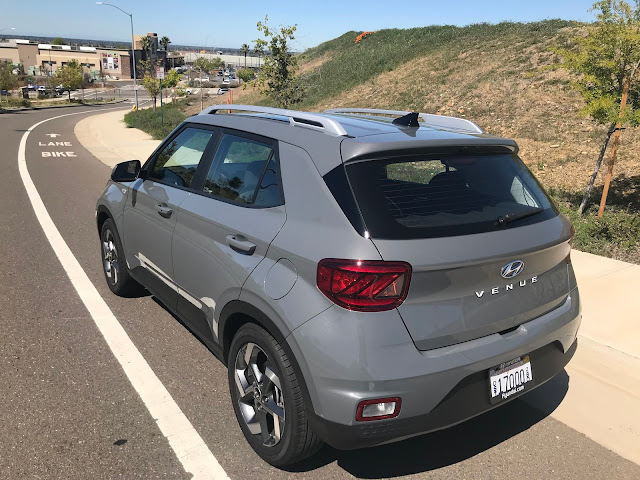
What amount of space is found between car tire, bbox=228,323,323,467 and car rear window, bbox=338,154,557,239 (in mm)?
794

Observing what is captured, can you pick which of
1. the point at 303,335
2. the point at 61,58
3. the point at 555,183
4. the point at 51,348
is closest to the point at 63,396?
the point at 51,348

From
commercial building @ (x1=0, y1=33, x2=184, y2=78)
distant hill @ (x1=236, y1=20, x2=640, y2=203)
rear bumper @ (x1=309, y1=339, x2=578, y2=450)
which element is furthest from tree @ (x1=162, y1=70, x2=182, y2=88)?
commercial building @ (x1=0, y1=33, x2=184, y2=78)

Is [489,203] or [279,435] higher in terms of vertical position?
[489,203]

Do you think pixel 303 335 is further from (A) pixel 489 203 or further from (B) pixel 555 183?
(B) pixel 555 183

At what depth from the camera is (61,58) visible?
14175cm

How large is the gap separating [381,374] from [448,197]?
3.06ft

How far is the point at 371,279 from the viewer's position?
220cm

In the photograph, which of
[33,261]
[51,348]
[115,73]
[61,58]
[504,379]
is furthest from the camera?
[115,73]

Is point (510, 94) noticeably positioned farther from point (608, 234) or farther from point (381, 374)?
point (381, 374)

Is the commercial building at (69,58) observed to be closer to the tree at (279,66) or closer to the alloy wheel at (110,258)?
the tree at (279,66)

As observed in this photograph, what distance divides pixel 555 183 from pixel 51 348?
922cm

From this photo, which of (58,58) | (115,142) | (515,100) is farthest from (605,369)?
(58,58)

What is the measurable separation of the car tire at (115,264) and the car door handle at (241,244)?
6.84ft

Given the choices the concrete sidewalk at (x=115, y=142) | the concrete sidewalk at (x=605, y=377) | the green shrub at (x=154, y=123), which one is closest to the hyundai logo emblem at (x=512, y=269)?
the concrete sidewalk at (x=605, y=377)
